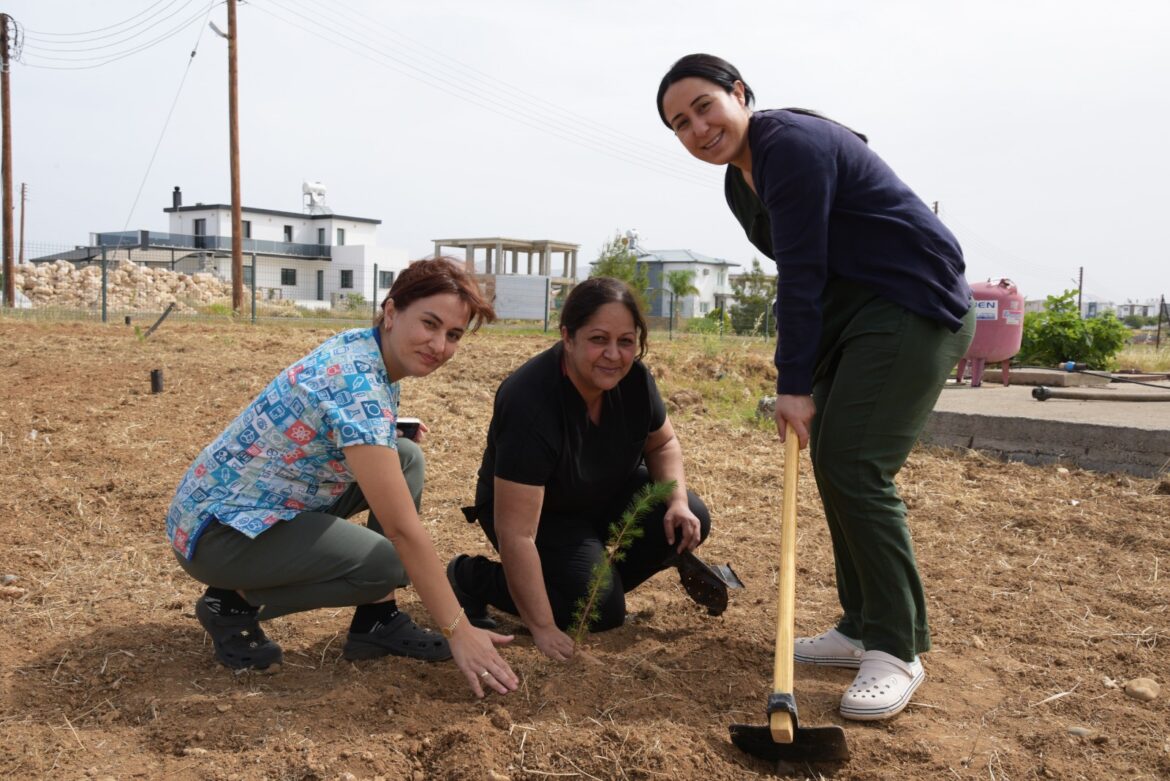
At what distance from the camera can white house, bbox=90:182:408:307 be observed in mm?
50406

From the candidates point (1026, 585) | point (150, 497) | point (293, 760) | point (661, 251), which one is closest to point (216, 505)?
point (293, 760)

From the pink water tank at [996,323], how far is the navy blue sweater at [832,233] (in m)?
6.44

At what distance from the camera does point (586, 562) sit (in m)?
2.96

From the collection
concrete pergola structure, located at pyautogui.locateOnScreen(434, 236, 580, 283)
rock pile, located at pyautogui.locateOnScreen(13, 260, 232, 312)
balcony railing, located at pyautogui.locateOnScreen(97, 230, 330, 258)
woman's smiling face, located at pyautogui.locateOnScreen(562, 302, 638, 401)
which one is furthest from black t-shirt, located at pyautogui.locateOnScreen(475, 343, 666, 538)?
balcony railing, located at pyautogui.locateOnScreen(97, 230, 330, 258)

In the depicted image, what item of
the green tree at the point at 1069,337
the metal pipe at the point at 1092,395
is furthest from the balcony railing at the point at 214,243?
the metal pipe at the point at 1092,395

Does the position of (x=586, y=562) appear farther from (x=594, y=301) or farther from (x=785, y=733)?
(x=785, y=733)

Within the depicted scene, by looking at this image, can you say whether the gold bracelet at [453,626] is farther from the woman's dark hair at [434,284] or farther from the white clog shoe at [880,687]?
the white clog shoe at [880,687]

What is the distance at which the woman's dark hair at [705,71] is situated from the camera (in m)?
2.37

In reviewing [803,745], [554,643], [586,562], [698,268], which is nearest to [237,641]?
[554,643]

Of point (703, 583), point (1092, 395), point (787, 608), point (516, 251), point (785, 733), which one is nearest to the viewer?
point (785, 733)

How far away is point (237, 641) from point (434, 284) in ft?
3.82

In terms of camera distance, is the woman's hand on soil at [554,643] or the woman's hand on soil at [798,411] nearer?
the woman's hand on soil at [798,411]

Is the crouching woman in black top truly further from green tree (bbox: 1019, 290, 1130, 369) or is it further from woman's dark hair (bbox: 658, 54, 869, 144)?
green tree (bbox: 1019, 290, 1130, 369)

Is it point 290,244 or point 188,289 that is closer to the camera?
point 188,289
